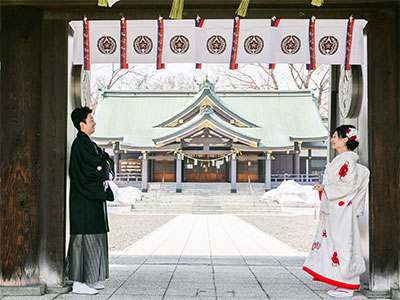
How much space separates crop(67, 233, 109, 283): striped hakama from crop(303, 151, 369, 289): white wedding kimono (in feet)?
6.61

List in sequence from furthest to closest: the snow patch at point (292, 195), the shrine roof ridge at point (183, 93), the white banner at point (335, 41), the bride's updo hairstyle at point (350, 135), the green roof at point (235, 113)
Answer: the shrine roof ridge at point (183, 93), the green roof at point (235, 113), the snow patch at point (292, 195), the white banner at point (335, 41), the bride's updo hairstyle at point (350, 135)

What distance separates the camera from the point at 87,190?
440cm

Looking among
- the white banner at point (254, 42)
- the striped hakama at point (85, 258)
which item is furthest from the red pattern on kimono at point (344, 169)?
the striped hakama at point (85, 258)

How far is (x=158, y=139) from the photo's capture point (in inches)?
1013

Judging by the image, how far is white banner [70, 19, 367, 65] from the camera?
4.78 metres

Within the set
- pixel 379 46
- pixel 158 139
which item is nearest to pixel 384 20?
pixel 379 46

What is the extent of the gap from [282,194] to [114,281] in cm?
1810

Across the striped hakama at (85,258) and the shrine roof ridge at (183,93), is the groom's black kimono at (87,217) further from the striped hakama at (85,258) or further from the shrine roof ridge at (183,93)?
the shrine roof ridge at (183,93)

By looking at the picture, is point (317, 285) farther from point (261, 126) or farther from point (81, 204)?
point (261, 126)

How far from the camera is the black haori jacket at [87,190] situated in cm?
439

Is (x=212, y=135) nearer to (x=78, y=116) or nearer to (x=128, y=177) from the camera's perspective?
(x=128, y=177)

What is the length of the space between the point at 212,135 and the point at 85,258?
2198cm

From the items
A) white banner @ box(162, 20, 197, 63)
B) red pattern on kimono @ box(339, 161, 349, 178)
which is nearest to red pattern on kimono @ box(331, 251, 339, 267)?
red pattern on kimono @ box(339, 161, 349, 178)

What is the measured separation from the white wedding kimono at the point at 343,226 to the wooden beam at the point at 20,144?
267 cm
